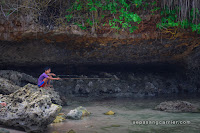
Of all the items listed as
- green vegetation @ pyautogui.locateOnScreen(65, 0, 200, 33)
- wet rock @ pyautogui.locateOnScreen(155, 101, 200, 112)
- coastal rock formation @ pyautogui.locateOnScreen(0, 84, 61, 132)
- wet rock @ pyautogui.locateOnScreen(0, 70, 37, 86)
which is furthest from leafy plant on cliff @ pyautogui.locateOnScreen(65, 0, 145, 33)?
coastal rock formation @ pyautogui.locateOnScreen(0, 84, 61, 132)

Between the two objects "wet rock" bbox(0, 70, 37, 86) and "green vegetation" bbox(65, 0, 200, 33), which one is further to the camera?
"wet rock" bbox(0, 70, 37, 86)

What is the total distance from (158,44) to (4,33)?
5040 mm

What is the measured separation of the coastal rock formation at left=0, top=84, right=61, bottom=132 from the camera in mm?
4059

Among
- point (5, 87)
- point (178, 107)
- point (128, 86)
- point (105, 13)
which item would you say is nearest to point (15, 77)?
point (5, 87)

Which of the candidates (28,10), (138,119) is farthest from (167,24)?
(28,10)

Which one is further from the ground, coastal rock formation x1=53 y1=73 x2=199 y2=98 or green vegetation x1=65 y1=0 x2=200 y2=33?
green vegetation x1=65 y1=0 x2=200 y2=33

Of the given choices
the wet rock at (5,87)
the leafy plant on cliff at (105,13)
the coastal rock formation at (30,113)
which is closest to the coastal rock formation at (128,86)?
the wet rock at (5,87)

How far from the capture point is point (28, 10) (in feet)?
23.5

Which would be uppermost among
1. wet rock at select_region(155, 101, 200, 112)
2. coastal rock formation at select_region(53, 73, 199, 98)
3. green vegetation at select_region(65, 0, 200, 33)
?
green vegetation at select_region(65, 0, 200, 33)

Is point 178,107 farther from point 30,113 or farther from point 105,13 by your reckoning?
point 30,113

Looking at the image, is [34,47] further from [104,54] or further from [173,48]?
[173,48]

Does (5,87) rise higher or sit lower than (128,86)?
higher

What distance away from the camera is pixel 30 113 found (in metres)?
4.06

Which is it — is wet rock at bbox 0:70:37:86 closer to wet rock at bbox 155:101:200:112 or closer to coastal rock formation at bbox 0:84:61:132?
coastal rock formation at bbox 0:84:61:132
